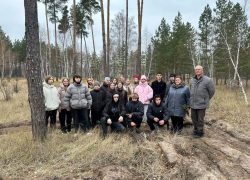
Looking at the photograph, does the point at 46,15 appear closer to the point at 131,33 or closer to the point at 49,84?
the point at 131,33

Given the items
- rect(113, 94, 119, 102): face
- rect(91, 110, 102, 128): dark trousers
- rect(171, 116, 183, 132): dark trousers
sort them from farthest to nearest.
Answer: rect(91, 110, 102, 128): dark trousers → rect(171, 116, 183, 132): dark trousers → rect(113, 94, 119, 102): face

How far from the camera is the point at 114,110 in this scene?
15.4ft

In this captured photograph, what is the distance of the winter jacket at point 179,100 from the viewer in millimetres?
4598

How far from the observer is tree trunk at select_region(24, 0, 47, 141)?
11.5 ft

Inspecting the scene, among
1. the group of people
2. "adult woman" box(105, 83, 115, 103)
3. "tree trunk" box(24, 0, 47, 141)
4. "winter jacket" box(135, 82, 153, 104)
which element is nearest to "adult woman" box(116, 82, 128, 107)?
the group of people

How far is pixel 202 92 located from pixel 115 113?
2.45 meters

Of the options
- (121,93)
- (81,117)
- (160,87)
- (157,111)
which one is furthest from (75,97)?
(160,87)

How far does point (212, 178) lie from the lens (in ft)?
8.11

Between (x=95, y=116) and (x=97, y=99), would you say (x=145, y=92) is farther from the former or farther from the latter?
(x=95, y=116)

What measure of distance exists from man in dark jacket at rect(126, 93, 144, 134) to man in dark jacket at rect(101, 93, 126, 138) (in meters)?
0.21

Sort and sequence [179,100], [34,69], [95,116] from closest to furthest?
1. [34,69]
2. [179,100]
3. [95,116]

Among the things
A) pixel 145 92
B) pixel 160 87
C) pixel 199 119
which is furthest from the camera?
pixel 160 87

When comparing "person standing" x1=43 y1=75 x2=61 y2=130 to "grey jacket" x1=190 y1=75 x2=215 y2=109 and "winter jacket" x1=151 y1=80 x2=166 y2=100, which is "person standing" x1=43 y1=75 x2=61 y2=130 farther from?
"grey jacket" x1=190 y1=75 x2=215 y2=109

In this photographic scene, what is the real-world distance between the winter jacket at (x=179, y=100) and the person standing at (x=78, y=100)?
2420 mm
